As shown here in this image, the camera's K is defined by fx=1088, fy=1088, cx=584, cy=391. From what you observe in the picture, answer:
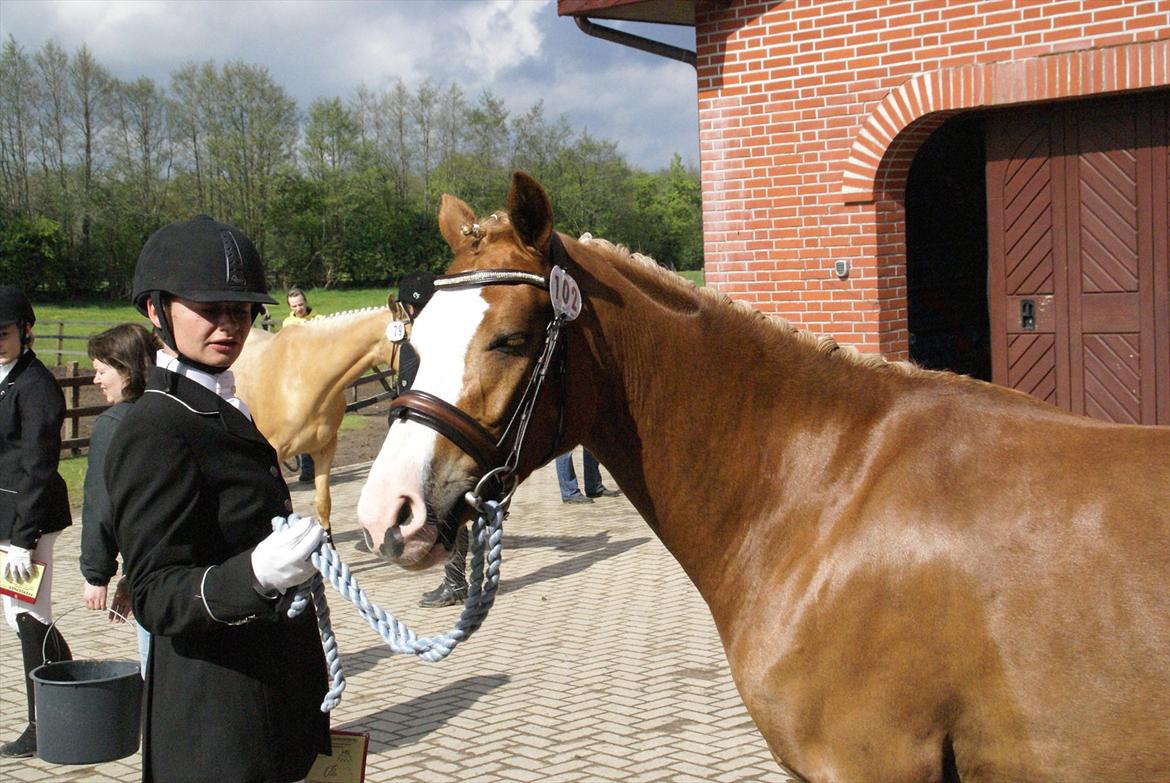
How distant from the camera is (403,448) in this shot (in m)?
2.38

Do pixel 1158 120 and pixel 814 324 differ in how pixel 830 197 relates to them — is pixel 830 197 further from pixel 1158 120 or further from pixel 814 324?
pixel 1158 120

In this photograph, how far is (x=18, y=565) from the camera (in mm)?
5102

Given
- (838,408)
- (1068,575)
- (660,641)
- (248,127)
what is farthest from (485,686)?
(248,127)

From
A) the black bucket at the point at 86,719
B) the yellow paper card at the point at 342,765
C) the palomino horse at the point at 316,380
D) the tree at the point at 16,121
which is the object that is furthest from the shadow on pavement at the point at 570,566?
the tree at the point at 16,121

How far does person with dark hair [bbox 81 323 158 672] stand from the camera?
4441 millimetres

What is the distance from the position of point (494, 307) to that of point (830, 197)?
666 centimetres

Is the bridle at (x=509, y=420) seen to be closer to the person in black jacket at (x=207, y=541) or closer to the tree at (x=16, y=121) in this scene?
the person in black jacket at (x=207, y=541)

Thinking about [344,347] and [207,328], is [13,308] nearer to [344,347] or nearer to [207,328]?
[207,328]

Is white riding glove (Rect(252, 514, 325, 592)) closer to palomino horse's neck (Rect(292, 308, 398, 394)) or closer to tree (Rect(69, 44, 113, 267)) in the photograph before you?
palomino horse's neck (Rect(292, 308, 398, 394))

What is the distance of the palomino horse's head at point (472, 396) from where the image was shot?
2346 mm

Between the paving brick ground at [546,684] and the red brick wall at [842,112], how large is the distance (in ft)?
8.77

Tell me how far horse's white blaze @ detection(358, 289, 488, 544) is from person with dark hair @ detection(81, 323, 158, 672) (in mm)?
2243

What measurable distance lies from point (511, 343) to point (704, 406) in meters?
0.59

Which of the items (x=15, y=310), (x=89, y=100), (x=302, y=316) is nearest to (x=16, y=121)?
(x=89, y=100)
